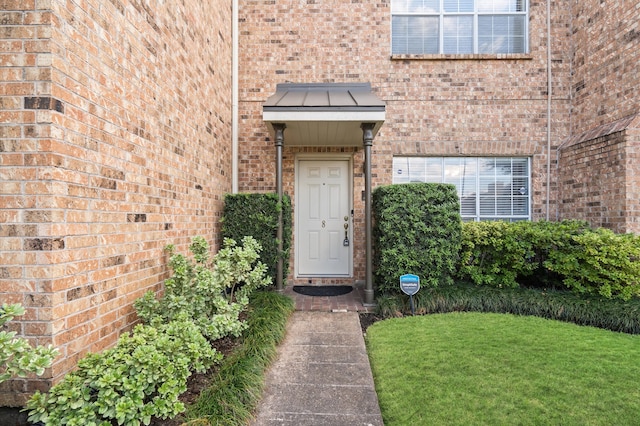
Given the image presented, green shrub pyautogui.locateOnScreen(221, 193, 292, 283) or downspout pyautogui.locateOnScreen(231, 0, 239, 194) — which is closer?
green shrub pyautogui.locateOnScreen(221, 193, 292, 283)

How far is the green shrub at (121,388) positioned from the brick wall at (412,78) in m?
4.05

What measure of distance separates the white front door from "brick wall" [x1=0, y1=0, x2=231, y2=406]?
2784mm

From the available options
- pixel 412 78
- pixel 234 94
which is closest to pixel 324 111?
pixel 234 94

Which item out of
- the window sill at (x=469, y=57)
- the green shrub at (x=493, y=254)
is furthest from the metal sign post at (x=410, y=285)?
the window sill at (x=469, y=57)

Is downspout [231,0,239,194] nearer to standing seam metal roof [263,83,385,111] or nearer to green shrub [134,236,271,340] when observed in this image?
standing seam metal roof [263,83,385,111]

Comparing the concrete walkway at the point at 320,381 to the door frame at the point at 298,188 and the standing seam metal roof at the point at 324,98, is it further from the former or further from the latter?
the standing seam metal roof at the point at 324,98

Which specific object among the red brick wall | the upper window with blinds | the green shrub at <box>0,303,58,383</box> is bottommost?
the green shrub at <box>0,303,58,383</box>

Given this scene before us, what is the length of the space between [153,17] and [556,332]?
17.6 feet

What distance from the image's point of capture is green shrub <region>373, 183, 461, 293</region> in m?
4.39

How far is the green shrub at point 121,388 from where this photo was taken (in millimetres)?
1638

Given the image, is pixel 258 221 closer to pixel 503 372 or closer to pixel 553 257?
pixel 503 372

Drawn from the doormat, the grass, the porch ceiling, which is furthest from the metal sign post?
the porch ceiling

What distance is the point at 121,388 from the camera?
1.73m

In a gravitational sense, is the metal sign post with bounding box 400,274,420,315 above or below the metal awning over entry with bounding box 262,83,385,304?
below
